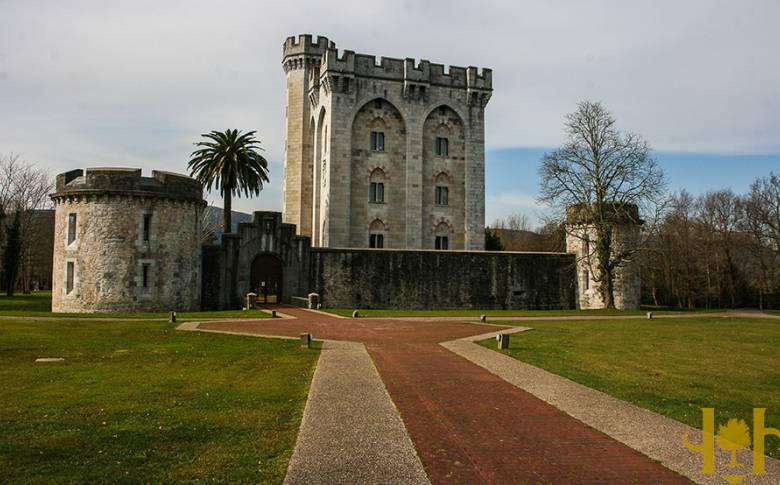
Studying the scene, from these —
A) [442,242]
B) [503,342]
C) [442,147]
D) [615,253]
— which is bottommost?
[503,342]

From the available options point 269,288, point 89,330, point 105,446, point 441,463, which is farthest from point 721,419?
point 269,288

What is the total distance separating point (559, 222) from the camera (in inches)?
1649

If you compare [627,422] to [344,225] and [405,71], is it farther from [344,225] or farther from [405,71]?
[405,71]

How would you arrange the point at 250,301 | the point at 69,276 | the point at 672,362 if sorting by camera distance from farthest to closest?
the point at 250,301 → the point at 69,276 → the point at 672,362

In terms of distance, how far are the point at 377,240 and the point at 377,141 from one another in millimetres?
8428

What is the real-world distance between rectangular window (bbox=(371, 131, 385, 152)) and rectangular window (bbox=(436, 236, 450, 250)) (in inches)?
358

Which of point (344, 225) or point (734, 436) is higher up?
point (344, 225)

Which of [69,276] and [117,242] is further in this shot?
[69,276]

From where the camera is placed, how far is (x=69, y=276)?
3216 cm

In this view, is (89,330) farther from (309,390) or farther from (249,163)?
(249,163)

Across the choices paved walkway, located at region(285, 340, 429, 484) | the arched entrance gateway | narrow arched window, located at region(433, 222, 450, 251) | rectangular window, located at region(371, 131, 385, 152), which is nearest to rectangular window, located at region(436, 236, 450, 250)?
narrow arched window, located at region(433, 222, 450, 251)

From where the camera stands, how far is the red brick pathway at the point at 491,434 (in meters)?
7.34

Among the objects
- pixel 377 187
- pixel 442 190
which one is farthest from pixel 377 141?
pixel 442 190

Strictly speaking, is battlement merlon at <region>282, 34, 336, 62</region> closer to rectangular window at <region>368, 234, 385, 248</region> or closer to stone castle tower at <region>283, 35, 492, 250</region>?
stone castle tower at <region>283, 35, 492, 250</region>
